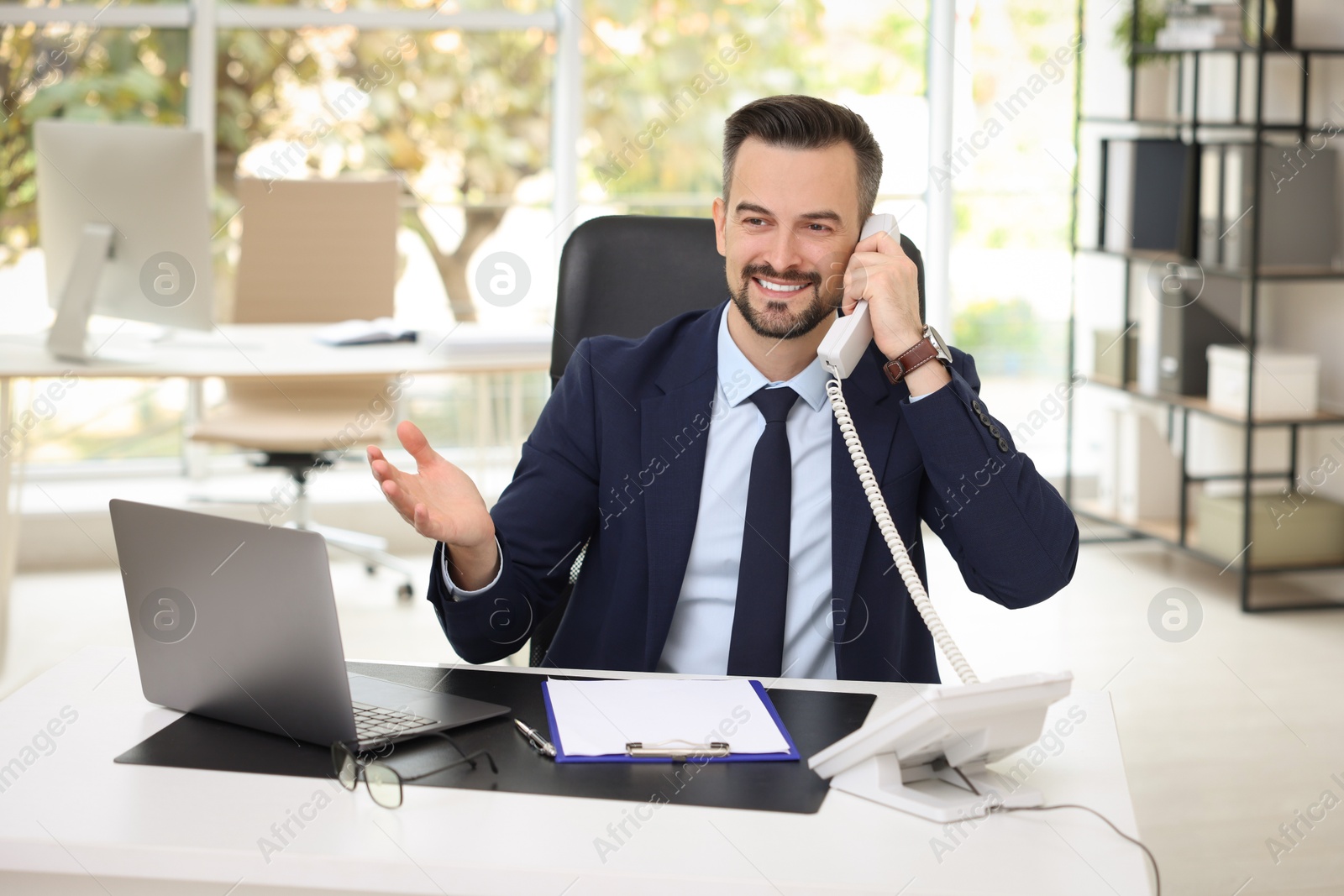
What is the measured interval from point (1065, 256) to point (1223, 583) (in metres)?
1.42

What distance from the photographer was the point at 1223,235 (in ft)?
12.5

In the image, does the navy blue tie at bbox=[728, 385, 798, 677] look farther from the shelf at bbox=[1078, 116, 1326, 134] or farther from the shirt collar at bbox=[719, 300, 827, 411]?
the shelf at bbox=[1078, 116, 1326, 134]

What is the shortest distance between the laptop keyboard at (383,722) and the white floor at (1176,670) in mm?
1486

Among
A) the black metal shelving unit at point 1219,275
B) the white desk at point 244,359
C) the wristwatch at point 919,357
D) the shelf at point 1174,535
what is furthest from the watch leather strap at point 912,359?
the shelf at point 1174,535

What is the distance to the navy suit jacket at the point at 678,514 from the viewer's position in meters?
1.53

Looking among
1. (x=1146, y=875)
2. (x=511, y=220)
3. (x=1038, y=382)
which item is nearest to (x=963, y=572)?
(x=1146, y=875)

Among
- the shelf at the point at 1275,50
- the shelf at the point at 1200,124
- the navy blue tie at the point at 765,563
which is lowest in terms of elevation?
the navy blue tie at the point at 765,563

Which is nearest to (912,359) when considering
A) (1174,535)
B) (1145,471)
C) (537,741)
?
(537,741)

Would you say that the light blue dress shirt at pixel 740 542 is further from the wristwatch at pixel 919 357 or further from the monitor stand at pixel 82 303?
the monitor stand at pixel 82 303

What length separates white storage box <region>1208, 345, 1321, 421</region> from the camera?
3.70m

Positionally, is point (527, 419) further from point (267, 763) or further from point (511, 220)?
point (267, 763)

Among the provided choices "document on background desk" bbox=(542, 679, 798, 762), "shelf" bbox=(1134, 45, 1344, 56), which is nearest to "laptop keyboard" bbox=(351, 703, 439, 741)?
"document on background desk" bbox=(542, 679, 798, 762)

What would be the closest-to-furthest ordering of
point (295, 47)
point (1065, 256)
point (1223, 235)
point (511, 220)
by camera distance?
1. point (1223, 235)
2. point (295, 47)
3. point (511, 220)
4. point (1065, 256)

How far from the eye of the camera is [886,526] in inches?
57.7
